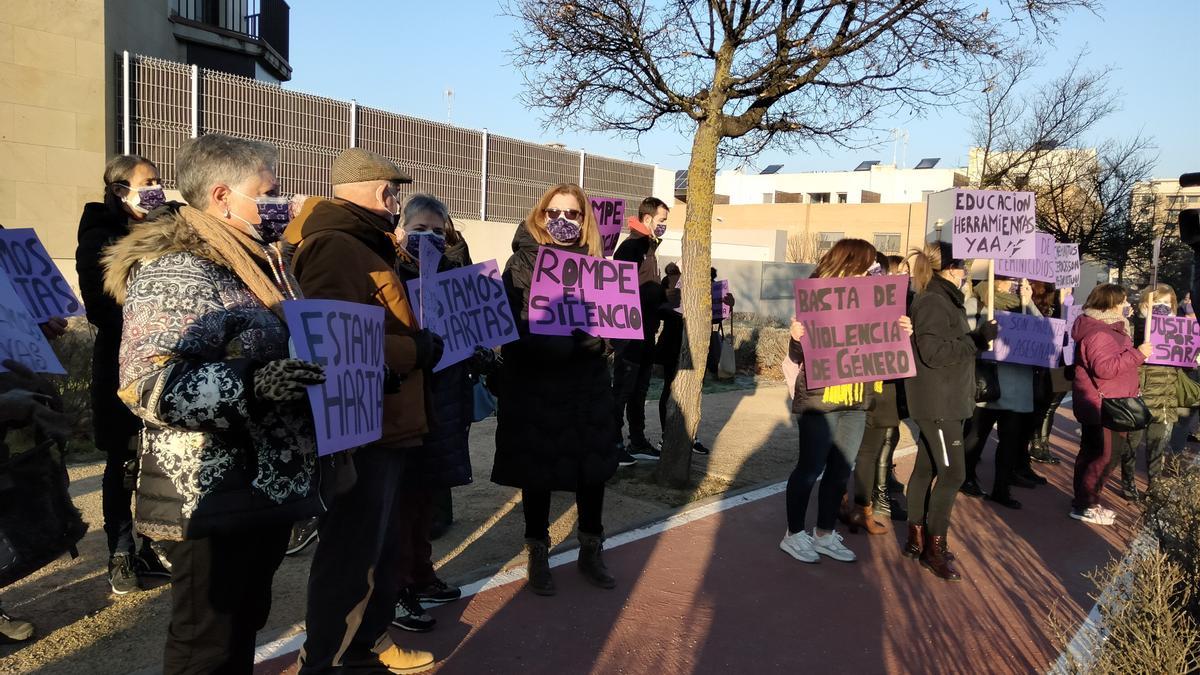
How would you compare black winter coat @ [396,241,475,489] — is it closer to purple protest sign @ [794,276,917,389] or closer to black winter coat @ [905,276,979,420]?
purple protest sign @ [794,276,917,389]

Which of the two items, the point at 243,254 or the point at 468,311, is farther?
the point at 468,311

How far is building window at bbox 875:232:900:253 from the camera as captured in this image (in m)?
58.2

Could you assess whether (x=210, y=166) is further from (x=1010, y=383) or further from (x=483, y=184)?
(x=483, y=184)

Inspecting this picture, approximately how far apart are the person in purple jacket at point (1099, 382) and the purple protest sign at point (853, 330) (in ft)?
8.32

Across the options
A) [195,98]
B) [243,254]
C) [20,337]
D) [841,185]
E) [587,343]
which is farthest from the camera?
[841,185]

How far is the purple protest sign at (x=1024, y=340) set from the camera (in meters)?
6.83

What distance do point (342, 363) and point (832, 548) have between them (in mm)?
3846

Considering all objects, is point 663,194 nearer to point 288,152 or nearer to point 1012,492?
point 288,152

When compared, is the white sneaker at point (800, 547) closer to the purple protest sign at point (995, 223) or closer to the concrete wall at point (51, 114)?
the purple protest sign at point (995, 223)

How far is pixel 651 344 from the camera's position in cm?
795

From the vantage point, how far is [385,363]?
311 cm

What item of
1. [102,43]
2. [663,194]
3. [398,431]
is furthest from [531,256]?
[663,194]

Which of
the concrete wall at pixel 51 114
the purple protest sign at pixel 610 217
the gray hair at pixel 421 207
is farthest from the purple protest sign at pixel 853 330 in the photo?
the concrete wall at pixel 51 114

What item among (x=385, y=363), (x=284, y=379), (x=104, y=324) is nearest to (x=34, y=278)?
(x=104, y=324)
